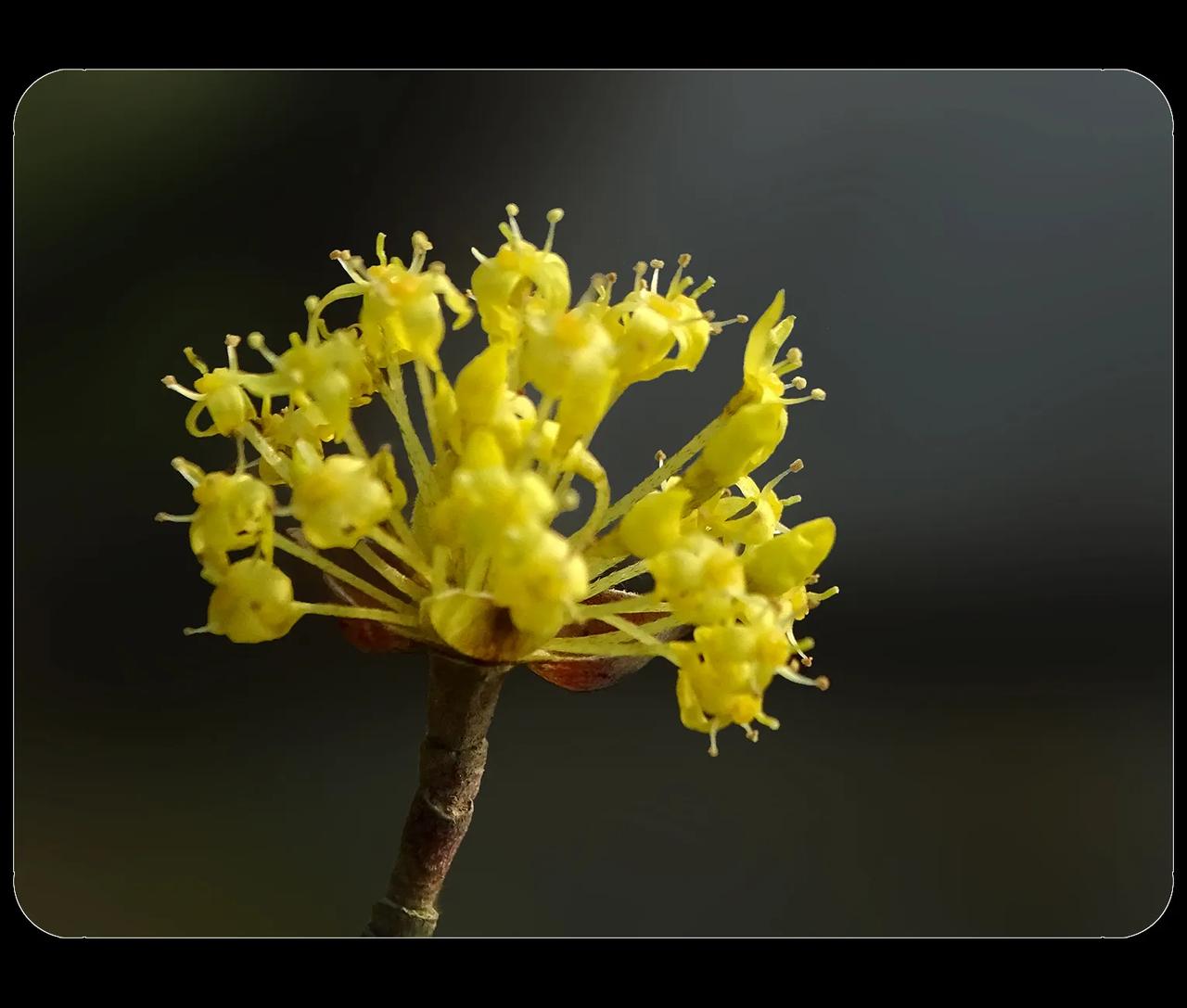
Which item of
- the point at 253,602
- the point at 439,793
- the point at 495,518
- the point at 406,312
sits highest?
the point at 406,312

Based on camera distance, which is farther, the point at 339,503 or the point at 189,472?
the point at 189,472

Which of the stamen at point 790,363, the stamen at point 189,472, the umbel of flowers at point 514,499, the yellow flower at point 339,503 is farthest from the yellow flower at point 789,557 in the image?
the stamen at point 189,472

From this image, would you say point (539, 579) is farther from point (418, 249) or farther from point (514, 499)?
point (418, 249)

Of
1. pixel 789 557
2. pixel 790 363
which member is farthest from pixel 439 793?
pixel 790 363

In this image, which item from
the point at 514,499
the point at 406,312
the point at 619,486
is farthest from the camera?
the point at 619,486

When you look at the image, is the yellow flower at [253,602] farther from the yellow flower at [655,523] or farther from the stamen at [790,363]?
the stamen at [790,363]

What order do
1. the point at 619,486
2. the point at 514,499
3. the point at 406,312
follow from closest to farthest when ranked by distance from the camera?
the point at 514,499, the point at 406,312, the point at 619,486
